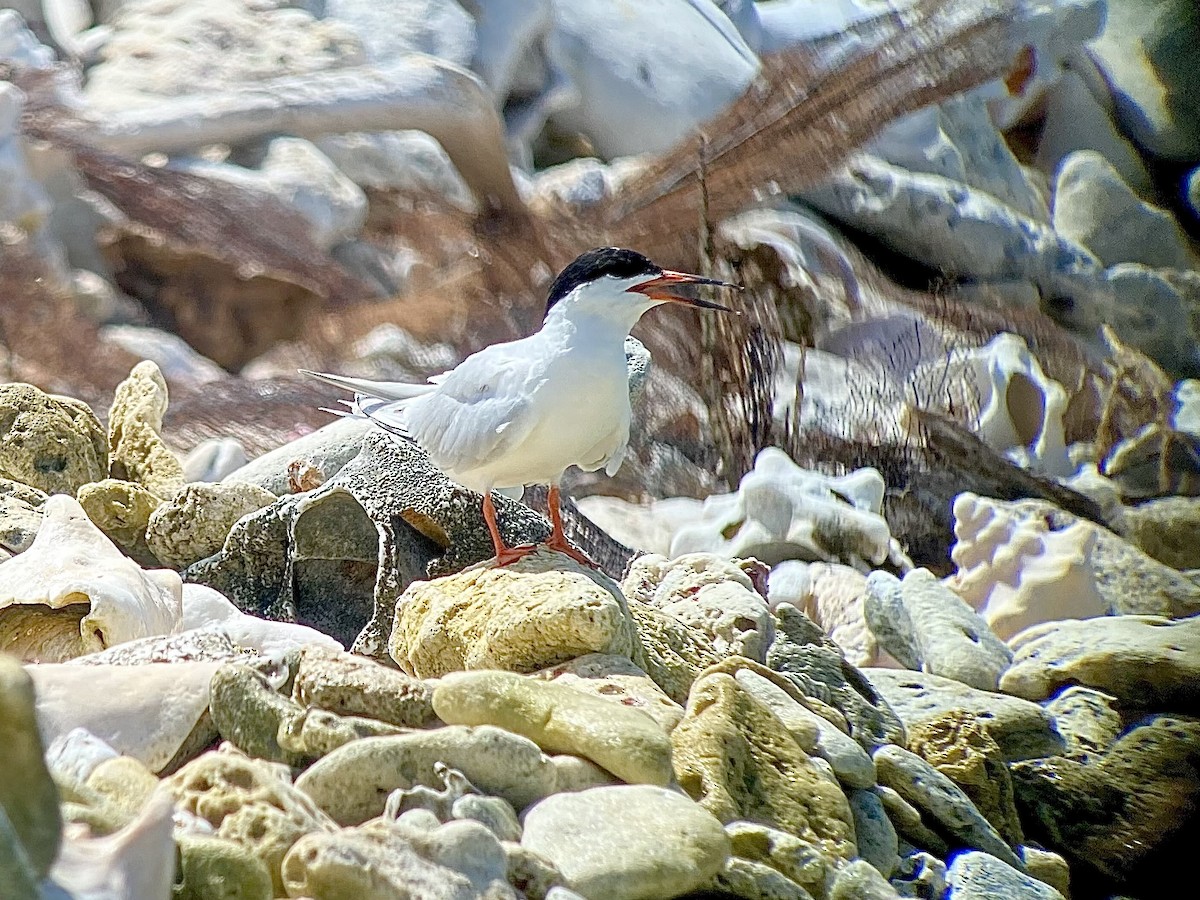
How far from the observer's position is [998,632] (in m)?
4.01

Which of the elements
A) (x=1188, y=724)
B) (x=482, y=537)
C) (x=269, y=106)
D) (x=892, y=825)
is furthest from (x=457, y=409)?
(x=269, y=106)

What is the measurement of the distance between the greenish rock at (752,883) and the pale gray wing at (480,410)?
925 millimetres

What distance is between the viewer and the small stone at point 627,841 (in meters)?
1.92

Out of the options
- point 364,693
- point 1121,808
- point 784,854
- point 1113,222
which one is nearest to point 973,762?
point 1121,808

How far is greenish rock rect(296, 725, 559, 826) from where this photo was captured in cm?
200

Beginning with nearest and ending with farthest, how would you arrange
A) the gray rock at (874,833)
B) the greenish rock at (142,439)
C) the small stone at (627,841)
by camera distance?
the small stone at (627,841) < the gray rock at (874,833) < the greenish rock at (142,439)

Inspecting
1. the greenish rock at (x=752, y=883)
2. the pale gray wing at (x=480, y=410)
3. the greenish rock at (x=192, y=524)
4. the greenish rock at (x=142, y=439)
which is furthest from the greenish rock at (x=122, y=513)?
the greenish rock at (x=752, y=883)

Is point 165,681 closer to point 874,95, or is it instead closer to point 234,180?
point 874,95

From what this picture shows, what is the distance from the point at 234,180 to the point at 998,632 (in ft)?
14.9

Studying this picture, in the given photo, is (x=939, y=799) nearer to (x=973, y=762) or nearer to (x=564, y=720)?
(x=973, y=762)

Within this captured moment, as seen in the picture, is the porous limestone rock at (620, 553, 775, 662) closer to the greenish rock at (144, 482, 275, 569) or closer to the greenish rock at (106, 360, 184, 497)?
the greenish rock at (144, 482, 275, 569)

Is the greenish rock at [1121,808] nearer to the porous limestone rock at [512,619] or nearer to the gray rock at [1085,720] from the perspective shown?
the gray rock at [1085,720]

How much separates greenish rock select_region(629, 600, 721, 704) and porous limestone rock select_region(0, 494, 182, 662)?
879 millimetres

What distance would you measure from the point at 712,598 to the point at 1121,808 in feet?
3.01
